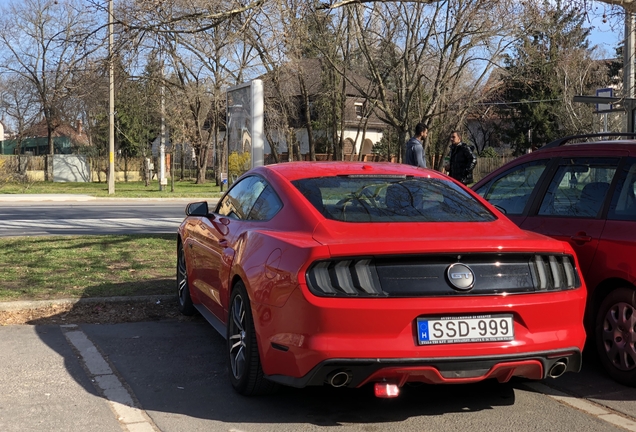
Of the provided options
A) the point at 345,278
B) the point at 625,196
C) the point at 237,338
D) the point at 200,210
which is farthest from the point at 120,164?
the point at 345,278

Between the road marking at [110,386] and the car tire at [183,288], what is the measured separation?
1.02 metres

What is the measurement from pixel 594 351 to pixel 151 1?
7123 mm

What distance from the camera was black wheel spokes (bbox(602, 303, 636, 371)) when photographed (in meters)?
5.27

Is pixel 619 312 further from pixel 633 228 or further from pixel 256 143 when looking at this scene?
pixel 256 143

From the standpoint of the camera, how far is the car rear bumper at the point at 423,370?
4137 millimetres

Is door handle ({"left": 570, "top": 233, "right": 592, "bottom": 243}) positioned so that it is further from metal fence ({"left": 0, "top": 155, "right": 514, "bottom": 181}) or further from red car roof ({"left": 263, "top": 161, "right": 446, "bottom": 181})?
metal fence ({"left": 0, "top": 155, "right": 514, "bottom": 181})

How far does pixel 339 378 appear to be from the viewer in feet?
13.9

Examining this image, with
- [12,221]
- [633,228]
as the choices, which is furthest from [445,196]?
[12,221]

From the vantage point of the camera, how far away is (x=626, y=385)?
5.34 meters

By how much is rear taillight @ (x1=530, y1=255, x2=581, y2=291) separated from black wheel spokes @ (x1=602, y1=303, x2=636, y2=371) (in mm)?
848

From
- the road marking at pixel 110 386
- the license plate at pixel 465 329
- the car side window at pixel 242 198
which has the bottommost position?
the road marking at pixel 110 386

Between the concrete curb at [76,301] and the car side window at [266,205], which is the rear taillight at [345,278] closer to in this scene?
the car side window at [266,205]

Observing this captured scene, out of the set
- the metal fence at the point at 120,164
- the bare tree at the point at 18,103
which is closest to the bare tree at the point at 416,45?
the metal fence at the point at 120,164

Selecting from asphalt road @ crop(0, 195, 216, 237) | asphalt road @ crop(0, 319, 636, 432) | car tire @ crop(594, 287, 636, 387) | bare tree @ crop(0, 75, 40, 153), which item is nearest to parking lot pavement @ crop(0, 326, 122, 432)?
asphalt road @ crop(0, 319, 636, 432)
